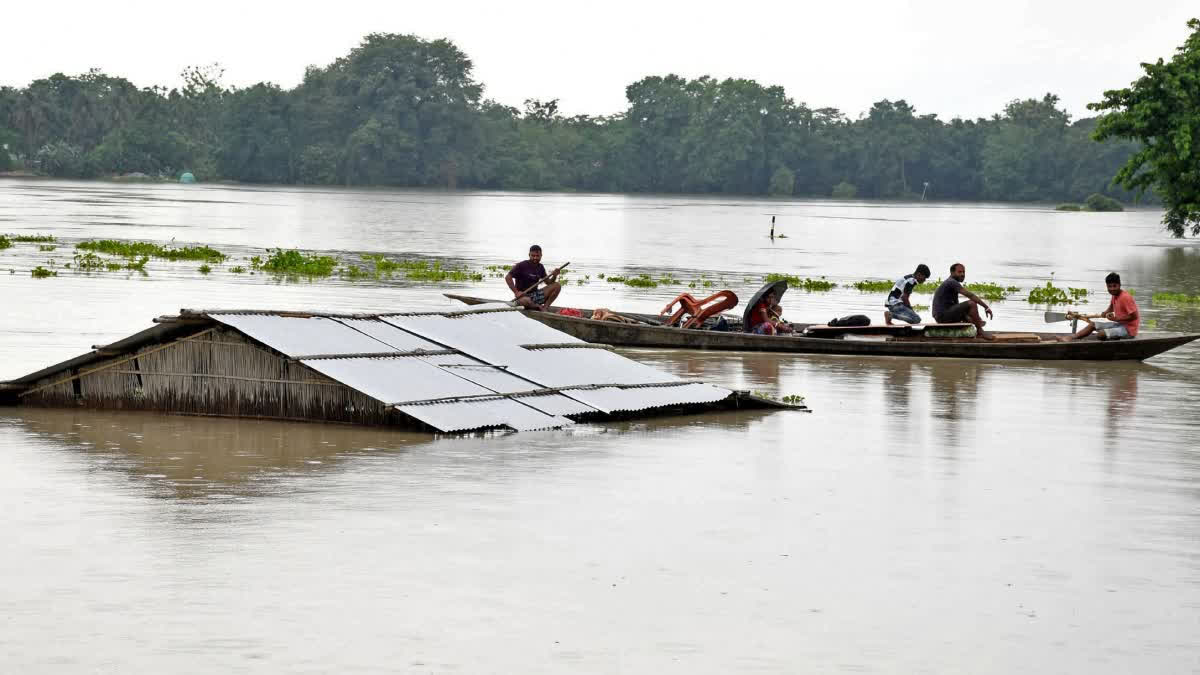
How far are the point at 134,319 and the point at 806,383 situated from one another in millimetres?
9743

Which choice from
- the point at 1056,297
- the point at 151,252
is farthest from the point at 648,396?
the point at 151,252

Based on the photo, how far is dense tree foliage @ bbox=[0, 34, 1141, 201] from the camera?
14912 centimetres

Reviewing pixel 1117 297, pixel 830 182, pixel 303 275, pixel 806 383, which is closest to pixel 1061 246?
pixel 303 275

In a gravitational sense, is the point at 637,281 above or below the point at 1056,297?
above

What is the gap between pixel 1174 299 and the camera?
33094 millimetres

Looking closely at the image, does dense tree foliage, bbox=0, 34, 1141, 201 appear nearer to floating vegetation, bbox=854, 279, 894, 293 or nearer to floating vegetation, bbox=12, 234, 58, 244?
floating vegetation, bbox=12, 234, 58, 244

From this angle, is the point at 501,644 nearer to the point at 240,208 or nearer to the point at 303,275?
the point at 303,275

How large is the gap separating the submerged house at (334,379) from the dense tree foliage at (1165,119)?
116 ft

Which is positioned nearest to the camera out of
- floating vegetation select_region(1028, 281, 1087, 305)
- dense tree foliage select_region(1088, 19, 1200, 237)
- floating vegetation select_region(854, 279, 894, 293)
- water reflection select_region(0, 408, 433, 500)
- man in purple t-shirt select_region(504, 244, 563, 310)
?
water reflection select_region(0, 408, 433, 500)

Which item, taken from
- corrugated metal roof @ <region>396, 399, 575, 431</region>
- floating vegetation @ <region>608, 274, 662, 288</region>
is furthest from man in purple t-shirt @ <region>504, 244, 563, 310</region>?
floating vegetation @ <region>608, 274, 662, 288</region>

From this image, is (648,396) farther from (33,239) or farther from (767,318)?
(33,239)

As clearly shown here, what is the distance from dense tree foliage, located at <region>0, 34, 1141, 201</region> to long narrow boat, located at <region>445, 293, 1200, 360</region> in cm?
12657

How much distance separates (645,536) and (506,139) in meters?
153

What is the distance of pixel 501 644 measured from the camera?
729cm
